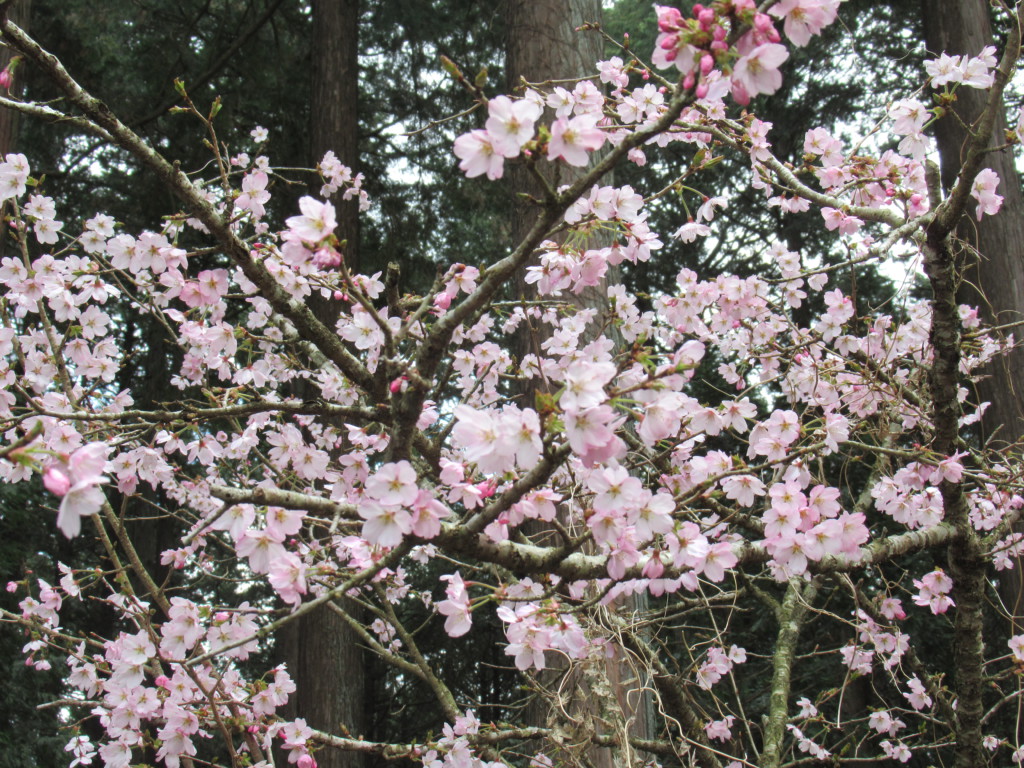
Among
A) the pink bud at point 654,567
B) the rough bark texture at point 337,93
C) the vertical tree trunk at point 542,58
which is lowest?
the pink bud at point 654,567

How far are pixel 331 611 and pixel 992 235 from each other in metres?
4.53

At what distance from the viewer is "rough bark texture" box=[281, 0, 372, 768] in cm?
491

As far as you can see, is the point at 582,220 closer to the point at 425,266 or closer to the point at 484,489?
the point at 484,489

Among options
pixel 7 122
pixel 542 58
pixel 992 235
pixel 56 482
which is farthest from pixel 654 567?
pixel 992 235

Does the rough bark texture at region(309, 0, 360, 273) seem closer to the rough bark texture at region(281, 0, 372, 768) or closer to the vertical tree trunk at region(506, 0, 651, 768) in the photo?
the rough bark texture at region(281, 0, 372, 768)

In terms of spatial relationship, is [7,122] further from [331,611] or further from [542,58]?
[331,611]

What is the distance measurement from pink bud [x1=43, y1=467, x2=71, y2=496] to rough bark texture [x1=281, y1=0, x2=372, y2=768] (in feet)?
11.3

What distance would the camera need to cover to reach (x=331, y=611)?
4.77 meters

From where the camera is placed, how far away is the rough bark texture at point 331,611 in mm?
4906

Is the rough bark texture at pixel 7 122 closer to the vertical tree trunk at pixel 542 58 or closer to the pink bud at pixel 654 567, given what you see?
the vertical tree trunk at pixel 542 58

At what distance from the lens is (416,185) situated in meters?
7.30

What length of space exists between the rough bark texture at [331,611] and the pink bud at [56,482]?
3454 mm

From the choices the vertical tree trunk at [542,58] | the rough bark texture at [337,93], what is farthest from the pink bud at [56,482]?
the rough bark texture at [337,93]

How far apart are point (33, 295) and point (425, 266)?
4.66 m
